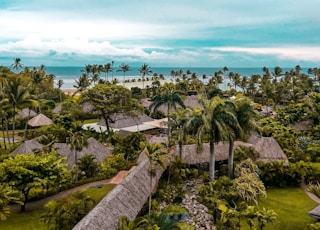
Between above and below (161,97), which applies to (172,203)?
below

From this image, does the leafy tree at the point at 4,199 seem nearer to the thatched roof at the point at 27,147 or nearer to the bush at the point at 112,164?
the bush at the point at 112,164

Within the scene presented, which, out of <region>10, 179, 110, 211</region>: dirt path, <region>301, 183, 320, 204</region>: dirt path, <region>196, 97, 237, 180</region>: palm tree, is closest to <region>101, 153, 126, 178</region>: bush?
<region>10, 179, 110, 211</region>: dirt path

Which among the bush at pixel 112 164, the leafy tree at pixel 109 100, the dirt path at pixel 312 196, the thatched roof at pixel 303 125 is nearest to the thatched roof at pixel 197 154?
the bush at pixel 112 164

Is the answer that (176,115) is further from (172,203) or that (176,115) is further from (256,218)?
(256,218)

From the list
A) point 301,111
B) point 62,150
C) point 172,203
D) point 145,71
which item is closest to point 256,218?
point 172,203

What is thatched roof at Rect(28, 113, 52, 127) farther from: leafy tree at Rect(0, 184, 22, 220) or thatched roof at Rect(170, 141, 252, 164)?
leafy tree at Rect(0, 184, 22, 220)

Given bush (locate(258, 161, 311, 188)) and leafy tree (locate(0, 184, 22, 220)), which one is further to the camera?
bush (locate(258, 161, 311, 188))

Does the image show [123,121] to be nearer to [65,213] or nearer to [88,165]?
[88,165]
